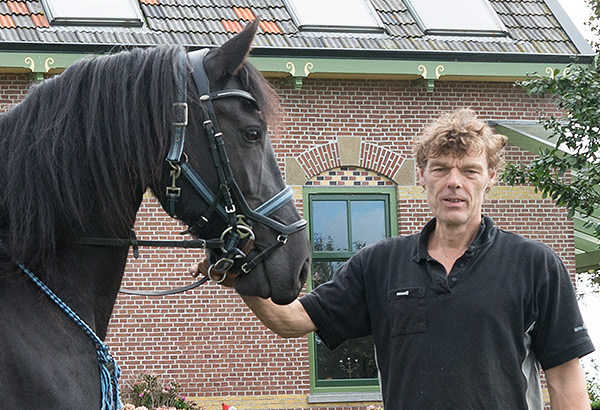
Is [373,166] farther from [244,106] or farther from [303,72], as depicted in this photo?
[244,106]

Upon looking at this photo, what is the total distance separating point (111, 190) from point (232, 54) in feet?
2.17

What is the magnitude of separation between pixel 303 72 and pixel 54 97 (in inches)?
302

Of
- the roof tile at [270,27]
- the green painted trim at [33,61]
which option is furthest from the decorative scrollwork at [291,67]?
the green painted trim at [33,61]

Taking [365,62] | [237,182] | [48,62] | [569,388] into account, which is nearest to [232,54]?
[237,182]

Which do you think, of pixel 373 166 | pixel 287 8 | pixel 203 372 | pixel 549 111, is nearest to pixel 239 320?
pixel 203 372

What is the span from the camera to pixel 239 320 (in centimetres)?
1080

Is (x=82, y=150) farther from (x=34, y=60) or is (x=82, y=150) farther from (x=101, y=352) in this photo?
(x=34, y=60)

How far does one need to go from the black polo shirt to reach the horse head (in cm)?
52

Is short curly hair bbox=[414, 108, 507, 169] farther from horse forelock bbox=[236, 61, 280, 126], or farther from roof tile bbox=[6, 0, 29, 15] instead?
roof tile bbox=[6, 0, 29, 15]

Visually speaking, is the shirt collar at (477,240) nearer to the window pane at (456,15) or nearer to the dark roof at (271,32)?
the dark roof at (271,32)

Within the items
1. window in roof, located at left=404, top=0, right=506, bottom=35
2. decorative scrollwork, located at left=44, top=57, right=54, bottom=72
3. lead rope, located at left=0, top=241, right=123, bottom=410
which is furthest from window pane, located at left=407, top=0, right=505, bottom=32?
lead rope, located at left=0, top=241, right=123, bottom=410

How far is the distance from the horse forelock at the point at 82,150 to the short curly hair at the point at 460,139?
3.61 ft

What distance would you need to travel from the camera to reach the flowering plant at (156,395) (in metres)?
10.1

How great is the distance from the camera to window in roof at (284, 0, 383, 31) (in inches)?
440
